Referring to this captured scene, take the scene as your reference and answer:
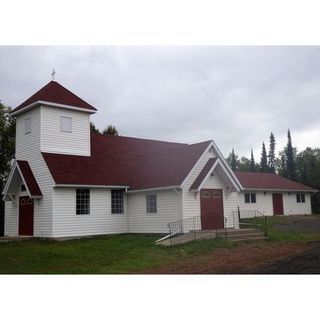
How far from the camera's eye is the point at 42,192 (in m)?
24.3

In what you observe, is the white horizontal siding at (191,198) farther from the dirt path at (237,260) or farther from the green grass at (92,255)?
the dirt path at (237,260)

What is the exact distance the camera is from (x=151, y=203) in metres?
25.4

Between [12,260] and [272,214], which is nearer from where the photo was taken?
[12,260]

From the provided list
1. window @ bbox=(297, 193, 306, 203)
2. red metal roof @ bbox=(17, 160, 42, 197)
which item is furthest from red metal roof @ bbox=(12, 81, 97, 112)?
window @ bbox=(297, 193, 306, 203)

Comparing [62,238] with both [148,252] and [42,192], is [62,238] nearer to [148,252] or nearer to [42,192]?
[42,192]

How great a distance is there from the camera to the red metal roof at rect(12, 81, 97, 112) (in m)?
26.0

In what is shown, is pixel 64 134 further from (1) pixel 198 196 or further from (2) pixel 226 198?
(2) pixel 226 198

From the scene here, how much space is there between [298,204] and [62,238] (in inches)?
1222

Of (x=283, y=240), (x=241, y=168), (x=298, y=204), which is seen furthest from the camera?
(x=241, y=168)

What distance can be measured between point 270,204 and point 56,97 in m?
25.5

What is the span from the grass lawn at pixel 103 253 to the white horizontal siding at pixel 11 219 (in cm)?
384

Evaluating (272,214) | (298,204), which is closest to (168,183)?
(272,214)

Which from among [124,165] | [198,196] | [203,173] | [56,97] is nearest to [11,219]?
[124,165]

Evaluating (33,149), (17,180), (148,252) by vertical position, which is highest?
(33,149)
